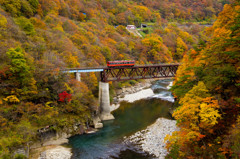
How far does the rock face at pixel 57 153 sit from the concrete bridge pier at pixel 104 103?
1177 centimetres

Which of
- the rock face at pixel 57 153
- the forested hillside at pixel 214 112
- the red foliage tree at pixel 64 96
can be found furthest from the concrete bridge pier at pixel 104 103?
the forested hillside at pixel 214 112

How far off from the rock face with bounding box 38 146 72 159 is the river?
730 mm

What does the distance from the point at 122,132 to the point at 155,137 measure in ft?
16.7

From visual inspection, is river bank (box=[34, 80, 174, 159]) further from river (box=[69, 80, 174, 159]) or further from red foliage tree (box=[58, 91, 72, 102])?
red foliage tree (box=[58, 91, 72, 102])

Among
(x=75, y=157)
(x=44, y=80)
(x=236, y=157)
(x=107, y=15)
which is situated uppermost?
(x=107, y=15)

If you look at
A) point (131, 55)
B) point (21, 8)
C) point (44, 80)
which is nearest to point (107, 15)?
point (131, 55)

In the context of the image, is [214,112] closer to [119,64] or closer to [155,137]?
[155,137]

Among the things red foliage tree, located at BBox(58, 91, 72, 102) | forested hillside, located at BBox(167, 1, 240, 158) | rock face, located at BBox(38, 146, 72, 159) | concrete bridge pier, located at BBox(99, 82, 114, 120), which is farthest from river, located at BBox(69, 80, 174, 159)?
forested hillside, located at BBox(167, 1, 240, 158)

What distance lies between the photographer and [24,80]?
77.8 ft

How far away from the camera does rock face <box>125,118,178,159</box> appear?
2175cm

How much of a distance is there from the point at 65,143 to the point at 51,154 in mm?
3264

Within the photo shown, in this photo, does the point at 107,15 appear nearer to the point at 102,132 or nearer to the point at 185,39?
the point at 185,39

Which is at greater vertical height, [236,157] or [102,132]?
[236,157]

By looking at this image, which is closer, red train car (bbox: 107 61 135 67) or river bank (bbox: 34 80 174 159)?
river bank (bbox: 34 80 174 159)
